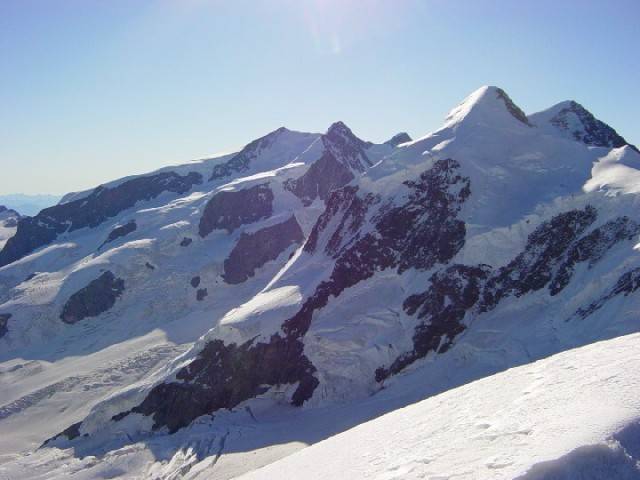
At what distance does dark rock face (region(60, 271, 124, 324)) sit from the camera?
345ft

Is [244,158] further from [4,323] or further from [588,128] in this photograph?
[588,128]

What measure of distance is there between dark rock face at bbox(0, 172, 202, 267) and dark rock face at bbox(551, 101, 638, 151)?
11824 cm

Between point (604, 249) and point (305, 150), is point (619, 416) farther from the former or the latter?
point (305, 150)

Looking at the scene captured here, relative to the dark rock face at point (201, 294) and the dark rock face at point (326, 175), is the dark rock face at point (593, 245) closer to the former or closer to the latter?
the dark rock face at point (201, 294)

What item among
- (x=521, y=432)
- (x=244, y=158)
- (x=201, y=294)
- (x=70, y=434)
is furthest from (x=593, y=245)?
(x=244, y=158)

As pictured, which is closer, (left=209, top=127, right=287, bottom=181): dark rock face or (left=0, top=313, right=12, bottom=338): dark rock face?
(left=0, top=313, right=12, bottom=338): dark rock face

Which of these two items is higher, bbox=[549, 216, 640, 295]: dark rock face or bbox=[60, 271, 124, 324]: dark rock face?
bbox=[60, 271, 124, 324]: dark rock face

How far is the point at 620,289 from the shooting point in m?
42.6

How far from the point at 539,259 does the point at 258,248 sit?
7061 cm

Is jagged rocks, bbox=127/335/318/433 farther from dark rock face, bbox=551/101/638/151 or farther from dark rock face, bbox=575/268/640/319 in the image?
dark rock face, bbox=551/101/638/151

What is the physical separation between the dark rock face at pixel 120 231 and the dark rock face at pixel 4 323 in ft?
108

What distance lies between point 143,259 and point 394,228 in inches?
2858

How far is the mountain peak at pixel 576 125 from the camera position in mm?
71438

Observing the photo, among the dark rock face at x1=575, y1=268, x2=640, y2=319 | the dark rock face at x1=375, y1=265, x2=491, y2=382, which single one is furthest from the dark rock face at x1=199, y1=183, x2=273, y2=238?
the dark rock face at x1=575, y1=268, x2=640, y2=319
